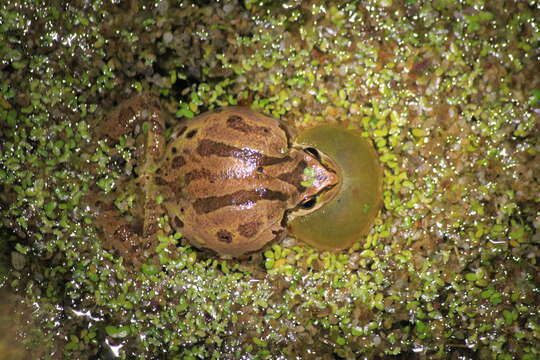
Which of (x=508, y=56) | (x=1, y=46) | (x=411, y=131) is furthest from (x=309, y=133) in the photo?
(x=1, y=46)

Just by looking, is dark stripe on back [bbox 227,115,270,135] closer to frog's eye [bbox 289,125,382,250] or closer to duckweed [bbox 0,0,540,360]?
frog's eye [bbox 289,125,382,250]

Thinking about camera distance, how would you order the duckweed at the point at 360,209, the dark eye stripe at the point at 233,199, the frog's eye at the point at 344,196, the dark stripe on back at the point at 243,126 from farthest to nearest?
1. the duckweed at the point at 360,209
2. the frog's eye at the point at 344,196
3. the dark stripe on back at the point at 243,126
4. the dark eye stripe at the point at 233,199

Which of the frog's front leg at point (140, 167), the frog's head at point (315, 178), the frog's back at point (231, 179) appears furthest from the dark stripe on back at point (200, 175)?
the frog's head at point (315, 178)

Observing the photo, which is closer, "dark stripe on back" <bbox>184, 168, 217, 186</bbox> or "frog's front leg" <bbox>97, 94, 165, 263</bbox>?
"dark stripe on back" <bbox>184, 168, 217, 186</bbox>

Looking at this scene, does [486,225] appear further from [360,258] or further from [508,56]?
[508,56]

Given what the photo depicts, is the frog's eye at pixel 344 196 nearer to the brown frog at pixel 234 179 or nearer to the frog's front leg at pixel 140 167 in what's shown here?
the brown frog at pixel 234 179

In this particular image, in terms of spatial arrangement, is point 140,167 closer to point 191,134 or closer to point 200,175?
point 191,134

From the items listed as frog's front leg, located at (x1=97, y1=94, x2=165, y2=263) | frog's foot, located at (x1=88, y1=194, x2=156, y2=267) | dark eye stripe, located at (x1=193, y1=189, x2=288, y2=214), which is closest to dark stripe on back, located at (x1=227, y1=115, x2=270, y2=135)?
dark eye stripe, located at (x1=193, y1=189, x2=288, y2=214)
